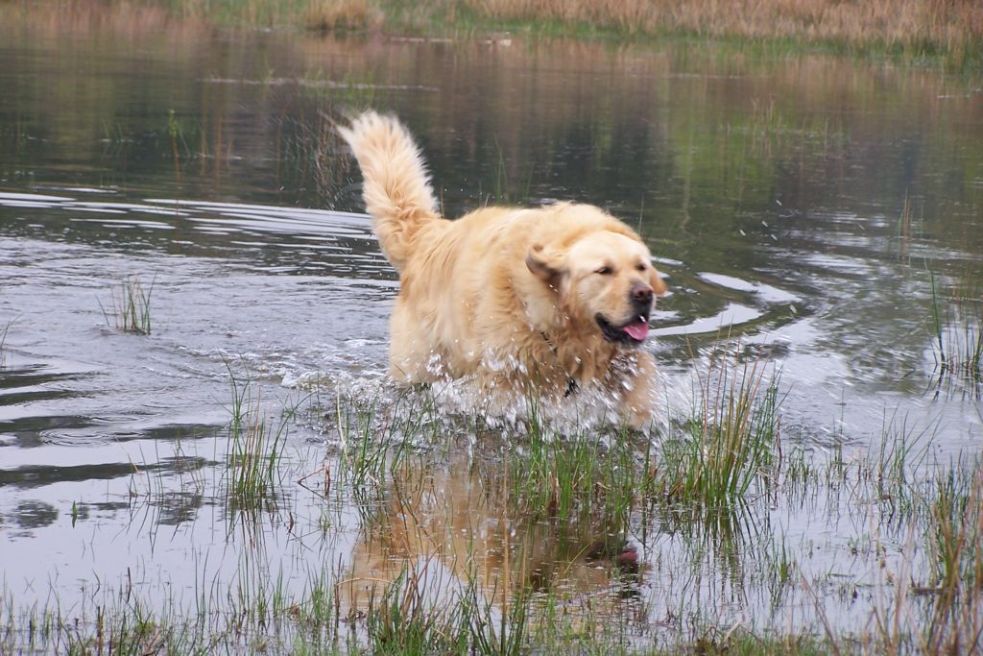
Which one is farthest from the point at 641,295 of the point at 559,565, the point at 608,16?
the point at 608,16

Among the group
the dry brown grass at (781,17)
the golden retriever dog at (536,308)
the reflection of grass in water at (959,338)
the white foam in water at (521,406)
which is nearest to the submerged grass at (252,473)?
the white foam in water at (521,406)

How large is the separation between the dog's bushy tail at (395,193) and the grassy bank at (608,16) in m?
18.8

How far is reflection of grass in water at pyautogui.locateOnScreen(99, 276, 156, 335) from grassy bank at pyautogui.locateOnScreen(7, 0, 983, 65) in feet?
64.0

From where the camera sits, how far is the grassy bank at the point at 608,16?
24.8 metres

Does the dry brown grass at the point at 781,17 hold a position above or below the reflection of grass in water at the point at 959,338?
above

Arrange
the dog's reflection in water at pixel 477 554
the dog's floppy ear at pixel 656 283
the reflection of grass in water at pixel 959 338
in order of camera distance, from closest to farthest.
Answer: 1. the dog's reflection in water at pixel 477 554
2. the dog's floppy ear at pixel 656 283
3. the reflection of grass in water at pixel 959 338

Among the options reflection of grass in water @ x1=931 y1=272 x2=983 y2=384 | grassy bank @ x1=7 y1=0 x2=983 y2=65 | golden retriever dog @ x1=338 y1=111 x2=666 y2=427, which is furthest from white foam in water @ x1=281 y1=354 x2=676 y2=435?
grassy bank @ x1=7 y1=0 x2=983 y2=65

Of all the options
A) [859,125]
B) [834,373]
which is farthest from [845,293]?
[859,125]

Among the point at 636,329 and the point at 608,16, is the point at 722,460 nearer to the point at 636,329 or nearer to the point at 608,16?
the point at 636,329

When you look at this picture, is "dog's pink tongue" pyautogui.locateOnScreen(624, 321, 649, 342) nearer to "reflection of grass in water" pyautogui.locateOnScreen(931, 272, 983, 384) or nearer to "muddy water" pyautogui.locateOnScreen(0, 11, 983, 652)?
"muddy water" pyautogui.locateOnScreen(0, 11, 983, 652)

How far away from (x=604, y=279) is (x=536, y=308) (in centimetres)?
41

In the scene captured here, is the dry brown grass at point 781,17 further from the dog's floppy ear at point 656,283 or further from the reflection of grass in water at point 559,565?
the reflection of grass in water at point 559,565

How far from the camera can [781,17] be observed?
85.8 ft

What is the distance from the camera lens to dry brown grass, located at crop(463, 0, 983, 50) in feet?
78.9
